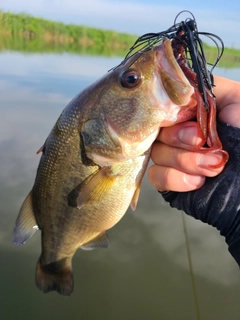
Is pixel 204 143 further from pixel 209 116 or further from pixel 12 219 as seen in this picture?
pixel 12 219

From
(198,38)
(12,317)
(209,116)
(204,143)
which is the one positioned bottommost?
(12,317)

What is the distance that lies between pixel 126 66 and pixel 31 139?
11.7ft

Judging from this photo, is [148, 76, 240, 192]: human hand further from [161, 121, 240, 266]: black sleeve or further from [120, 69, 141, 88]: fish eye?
[120, 69, 141, 88]: fish eye

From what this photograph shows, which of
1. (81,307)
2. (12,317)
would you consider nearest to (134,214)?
(81,307)

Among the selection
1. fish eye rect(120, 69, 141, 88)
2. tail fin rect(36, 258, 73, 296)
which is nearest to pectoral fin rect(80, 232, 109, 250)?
tail fin rect(36, 258, 73, 296)

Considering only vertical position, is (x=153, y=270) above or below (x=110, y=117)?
below

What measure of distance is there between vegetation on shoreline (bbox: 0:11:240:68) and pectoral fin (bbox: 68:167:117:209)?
70.4 feet

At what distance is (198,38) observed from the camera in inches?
50.6

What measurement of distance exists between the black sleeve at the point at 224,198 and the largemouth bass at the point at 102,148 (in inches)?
6.1

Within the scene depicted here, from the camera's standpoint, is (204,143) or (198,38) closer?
(198,38)

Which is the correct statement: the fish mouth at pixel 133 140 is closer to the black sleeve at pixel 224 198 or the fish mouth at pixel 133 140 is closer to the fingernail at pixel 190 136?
the fingernail at pixel 190 136

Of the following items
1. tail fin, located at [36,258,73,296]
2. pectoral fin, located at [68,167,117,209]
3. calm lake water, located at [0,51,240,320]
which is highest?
pectoral fin, located at [68,167,117,209]

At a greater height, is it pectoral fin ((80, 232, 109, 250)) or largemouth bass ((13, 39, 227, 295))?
largemouth bass ((13, 39, 227, 295))

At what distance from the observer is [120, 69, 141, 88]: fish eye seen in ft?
4.65
